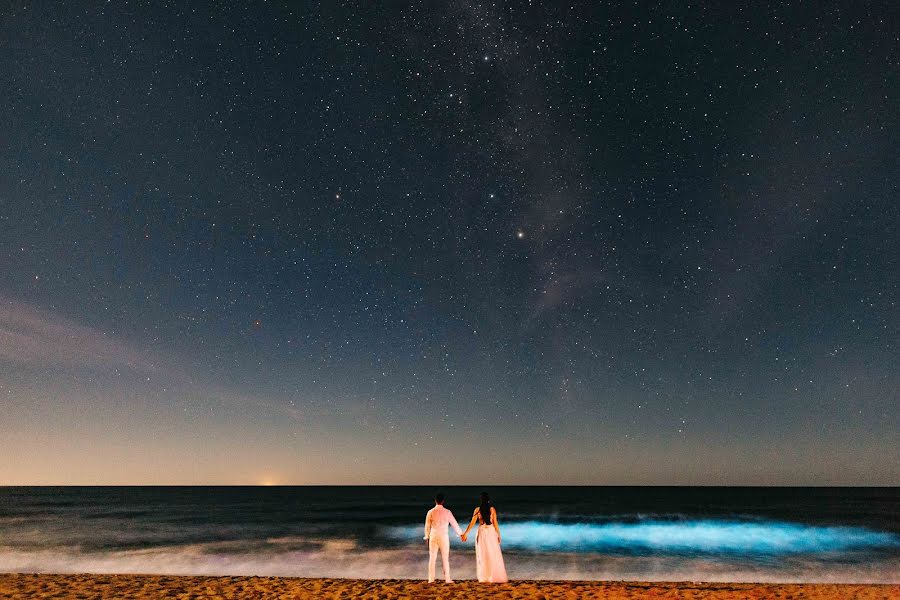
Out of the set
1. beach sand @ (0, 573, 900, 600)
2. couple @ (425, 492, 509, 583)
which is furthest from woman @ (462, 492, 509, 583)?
beach sand @ (0, 573, 900, 600)

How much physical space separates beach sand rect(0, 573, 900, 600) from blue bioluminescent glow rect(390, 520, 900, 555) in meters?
16.8

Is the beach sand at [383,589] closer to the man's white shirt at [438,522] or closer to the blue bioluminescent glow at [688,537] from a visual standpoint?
the man's white shirt at [438,522]

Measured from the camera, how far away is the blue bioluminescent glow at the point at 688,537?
28.0 m

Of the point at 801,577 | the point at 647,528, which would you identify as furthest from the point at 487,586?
→ the point at 647,528

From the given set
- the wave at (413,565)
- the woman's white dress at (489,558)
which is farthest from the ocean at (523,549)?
the woman's white dress at (489,558)

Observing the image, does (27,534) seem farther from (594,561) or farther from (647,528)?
(647,528)

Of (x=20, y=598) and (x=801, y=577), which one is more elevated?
(x=20, y=598)

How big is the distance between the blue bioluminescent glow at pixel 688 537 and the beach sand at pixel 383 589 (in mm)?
16835

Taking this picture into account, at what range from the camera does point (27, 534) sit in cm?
3712

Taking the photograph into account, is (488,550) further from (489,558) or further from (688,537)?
(688,537)

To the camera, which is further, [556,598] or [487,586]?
[487,586]

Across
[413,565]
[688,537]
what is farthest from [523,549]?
[688,537]

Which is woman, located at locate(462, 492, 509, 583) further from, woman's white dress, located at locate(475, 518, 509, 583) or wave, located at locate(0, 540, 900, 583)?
wave, located at locate(0, 540, 900, 583)

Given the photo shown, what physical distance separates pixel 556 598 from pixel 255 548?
2338 centimetres
